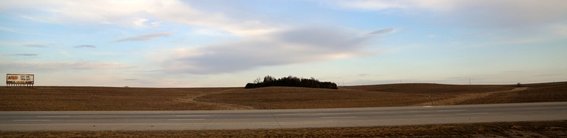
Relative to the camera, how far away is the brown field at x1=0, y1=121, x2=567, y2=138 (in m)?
18.0

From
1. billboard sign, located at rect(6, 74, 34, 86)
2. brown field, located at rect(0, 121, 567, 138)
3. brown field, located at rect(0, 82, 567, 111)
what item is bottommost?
brown field, located at rect(0, 121, 567, 138)

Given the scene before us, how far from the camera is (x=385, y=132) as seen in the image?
18.3 m

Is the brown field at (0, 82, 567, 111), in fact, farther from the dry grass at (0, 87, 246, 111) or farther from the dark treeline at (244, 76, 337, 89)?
the dark treeline at (244, 76, 337, 89)

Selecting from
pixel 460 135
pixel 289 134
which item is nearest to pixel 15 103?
pixel 289 134

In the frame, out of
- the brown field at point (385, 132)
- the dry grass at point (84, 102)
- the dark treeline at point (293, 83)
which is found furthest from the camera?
the dark treeline at point (293, 83)

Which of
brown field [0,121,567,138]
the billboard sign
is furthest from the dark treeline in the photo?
brown field [0,121,567,138]

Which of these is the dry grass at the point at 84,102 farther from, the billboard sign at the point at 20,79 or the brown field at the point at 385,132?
the brown field at the point at 385,132

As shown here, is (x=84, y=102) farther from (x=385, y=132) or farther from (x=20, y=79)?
(x=385, y=132)

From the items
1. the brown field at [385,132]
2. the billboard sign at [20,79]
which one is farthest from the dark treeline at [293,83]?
the brown field at [385,132]

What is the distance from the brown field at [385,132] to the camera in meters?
18.0

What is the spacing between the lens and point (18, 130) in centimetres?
2020

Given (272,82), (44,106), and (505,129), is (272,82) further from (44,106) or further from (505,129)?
(505,129)

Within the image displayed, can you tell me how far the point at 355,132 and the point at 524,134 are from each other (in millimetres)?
5378

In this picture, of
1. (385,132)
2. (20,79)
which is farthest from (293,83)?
(385,132)
